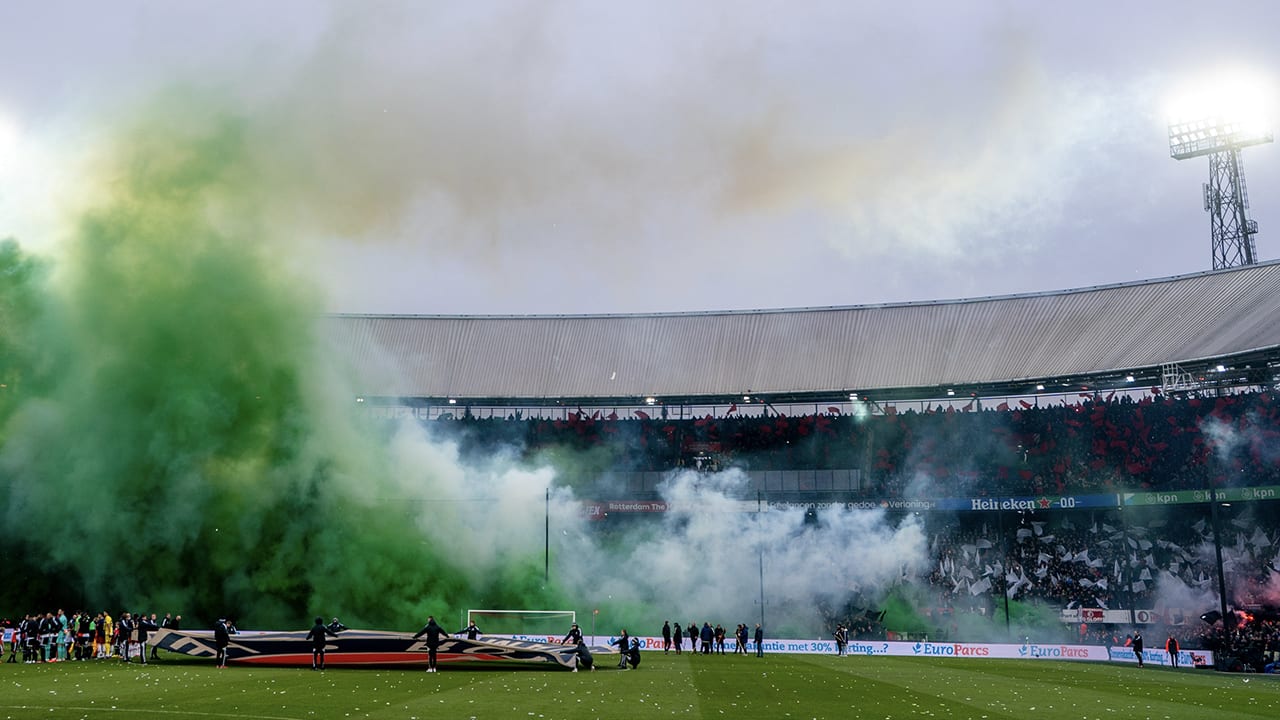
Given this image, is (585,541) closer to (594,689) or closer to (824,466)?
(824,466)

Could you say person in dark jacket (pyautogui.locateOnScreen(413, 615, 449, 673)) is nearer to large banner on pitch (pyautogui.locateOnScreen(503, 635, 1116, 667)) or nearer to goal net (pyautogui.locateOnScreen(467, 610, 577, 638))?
large banner on pitch (pyautogui.locateOnScreen(503, 635, 1116, 667))

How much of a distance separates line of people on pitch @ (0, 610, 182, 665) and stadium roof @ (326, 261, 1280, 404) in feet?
80.1

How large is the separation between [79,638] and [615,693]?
2117 centimetres

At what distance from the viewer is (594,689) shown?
81.3 ft

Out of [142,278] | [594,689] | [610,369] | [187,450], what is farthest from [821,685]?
[610,369]

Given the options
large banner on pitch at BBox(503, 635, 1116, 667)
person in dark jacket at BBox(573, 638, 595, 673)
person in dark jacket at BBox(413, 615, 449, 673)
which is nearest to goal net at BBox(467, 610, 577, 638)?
large banner on pitch at BBox(503, 635, 1116, 667)

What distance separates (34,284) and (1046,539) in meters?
52.5

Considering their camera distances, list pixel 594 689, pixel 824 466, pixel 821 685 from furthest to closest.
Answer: pixel 824 466
pixel 821 685
pixel 594 689

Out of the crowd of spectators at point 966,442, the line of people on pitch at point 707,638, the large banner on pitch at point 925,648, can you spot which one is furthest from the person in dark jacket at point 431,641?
the crowd of spectators at point 966,442

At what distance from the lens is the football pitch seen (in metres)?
19.2

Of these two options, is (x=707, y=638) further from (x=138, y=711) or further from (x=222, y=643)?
(x=138, y=711)

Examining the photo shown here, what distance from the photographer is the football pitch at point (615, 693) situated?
19.2 meters

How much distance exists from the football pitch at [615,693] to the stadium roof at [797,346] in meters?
28.1

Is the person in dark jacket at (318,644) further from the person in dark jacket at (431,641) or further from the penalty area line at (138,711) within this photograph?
the penalty area line at (138,711)
